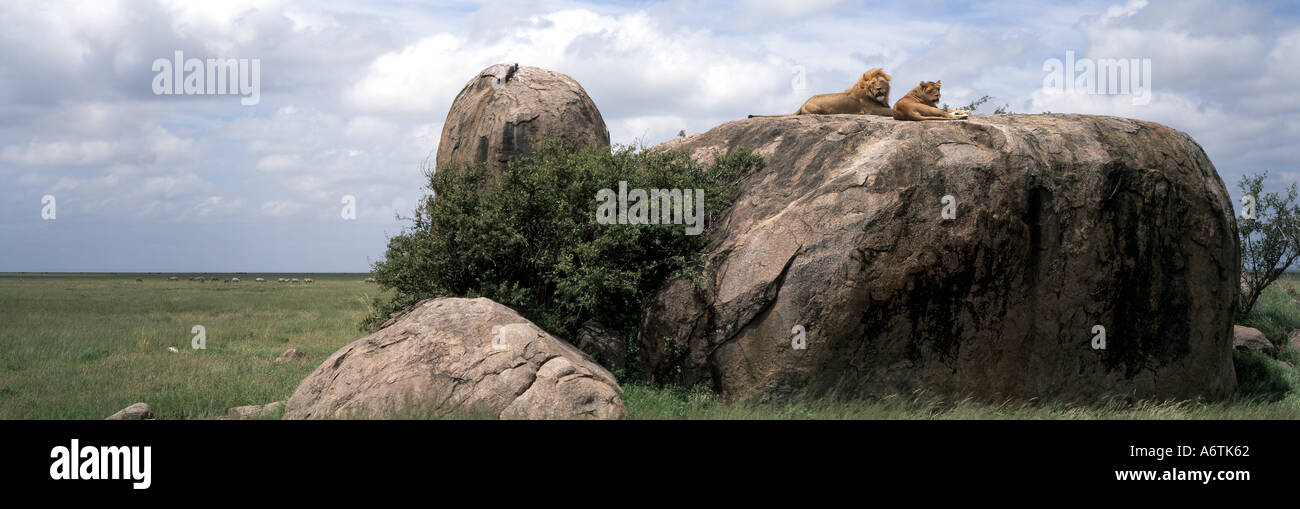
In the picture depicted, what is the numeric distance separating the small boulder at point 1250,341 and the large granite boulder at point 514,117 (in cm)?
1587

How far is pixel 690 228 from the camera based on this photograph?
12.9 meters

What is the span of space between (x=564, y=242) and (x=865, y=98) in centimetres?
629

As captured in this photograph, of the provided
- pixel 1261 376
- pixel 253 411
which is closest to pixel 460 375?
pixel 253 411

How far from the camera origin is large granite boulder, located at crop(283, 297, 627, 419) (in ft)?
31.7

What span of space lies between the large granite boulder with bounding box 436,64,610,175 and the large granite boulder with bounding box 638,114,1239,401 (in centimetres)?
522

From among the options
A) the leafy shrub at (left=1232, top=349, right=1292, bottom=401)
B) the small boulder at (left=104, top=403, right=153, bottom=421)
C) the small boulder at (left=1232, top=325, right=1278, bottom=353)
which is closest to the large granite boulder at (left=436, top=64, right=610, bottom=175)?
the small boulder at (left=104, top=403, right=153, bottom=421)

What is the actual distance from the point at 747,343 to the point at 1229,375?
31.3 ft

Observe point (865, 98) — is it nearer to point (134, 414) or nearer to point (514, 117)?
point (514, 117)

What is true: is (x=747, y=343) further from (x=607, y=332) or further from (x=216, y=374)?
(x=216, y=374)

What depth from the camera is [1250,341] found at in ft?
65.0

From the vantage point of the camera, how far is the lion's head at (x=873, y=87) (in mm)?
15305
